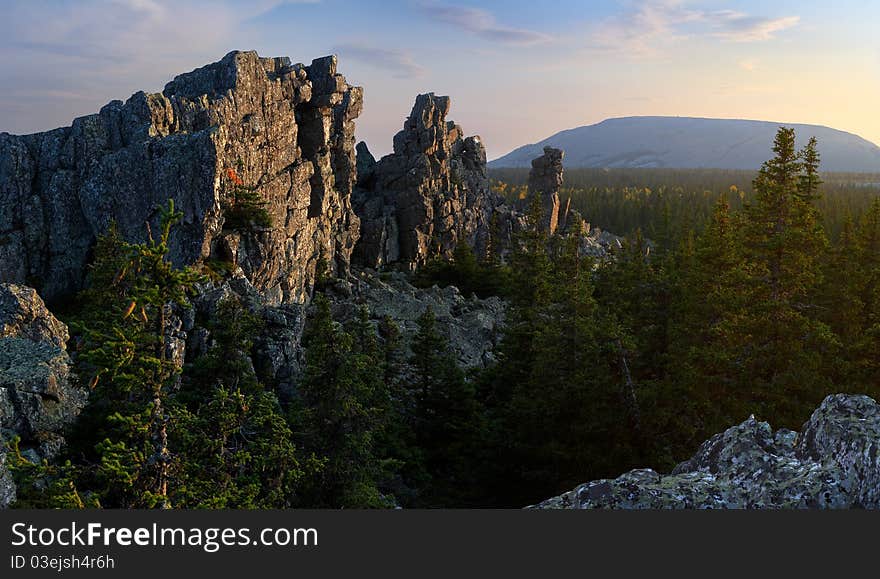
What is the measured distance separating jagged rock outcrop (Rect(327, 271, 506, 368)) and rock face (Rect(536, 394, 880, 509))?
33693mm

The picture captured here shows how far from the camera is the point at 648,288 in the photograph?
29.6 metres

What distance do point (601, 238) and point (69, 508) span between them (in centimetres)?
12799

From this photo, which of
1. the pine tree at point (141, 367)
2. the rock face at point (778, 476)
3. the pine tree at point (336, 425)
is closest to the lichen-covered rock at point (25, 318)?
the pine tree at point (336, 425)

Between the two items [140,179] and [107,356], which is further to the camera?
[140,179]

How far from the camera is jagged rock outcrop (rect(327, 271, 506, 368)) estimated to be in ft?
166

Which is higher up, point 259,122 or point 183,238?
point 259,122

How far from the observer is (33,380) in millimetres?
19109

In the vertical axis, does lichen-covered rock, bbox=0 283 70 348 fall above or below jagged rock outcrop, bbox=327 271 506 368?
above

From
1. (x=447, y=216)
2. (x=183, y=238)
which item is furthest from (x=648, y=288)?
(x=447, y=216)

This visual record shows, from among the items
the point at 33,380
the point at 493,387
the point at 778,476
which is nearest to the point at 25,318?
the point at 33,380

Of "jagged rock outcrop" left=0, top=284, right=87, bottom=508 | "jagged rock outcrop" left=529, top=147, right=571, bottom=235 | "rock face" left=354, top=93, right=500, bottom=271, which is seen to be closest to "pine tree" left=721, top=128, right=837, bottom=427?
"jagged rock outcrop" left=0, top=284, right=87, bottom=508

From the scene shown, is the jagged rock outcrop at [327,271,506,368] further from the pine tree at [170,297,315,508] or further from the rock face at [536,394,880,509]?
the rock face at [536,394,880,509]

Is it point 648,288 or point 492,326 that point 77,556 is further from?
point 492,326

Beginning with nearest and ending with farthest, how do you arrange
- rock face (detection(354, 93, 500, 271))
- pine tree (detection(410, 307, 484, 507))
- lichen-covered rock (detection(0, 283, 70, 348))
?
lichen-covered rock (detection(0, 283, 70, 348))
pine tree (detection(410, 307, 484, 507))
rock face (detection(354, 93, 500, 271))
